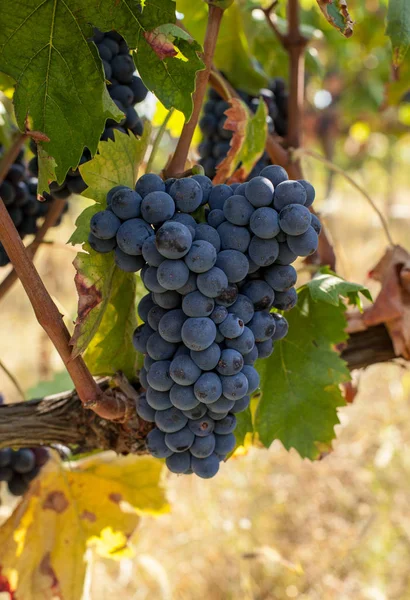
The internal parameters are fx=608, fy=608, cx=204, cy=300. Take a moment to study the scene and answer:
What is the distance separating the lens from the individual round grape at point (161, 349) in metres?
0.84

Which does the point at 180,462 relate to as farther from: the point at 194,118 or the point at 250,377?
the point at 194,118

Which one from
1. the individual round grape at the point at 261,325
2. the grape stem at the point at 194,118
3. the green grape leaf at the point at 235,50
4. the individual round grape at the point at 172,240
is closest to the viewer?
the individual round grape at the point at 172,240

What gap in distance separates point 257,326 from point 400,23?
1.60 feet

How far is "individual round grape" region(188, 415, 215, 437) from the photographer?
854 millimetres

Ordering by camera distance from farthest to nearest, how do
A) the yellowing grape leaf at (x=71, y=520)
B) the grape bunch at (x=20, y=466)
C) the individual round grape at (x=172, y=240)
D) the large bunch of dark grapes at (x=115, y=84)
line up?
the grape bunch at (x=20, y=466)
the yellowing grape leaf at (x=71, y=520)
the large bunch of dark grapes at (x=115, y=84)
the individual round grape at (x=172, y=240)

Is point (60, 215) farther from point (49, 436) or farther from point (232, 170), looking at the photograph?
point (49, 436)

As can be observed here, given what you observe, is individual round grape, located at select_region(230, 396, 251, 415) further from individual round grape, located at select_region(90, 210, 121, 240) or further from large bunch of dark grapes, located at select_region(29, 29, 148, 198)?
large bunch of dark grapes, located at select_region(29, 29, 148, 198)

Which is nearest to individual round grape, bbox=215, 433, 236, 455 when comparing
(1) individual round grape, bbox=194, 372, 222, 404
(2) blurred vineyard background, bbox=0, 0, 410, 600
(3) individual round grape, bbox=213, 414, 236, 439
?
(3) individual round grape, bbox=213, 414, 236, 439

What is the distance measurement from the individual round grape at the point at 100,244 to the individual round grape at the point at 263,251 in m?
0.19

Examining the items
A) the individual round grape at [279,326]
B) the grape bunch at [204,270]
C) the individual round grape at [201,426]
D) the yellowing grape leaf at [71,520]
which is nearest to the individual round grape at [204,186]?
the grape bunch at [204,270]

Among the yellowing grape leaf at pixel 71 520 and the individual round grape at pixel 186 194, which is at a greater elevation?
the individual round grape at pixel 186 194

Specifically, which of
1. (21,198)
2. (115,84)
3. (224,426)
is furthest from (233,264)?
(21,198)

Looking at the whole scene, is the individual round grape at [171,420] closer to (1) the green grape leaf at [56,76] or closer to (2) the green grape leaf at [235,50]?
(1) the green grape leaf at [56,76]

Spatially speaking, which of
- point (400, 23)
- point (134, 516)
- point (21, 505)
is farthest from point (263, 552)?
point (400, 23)
